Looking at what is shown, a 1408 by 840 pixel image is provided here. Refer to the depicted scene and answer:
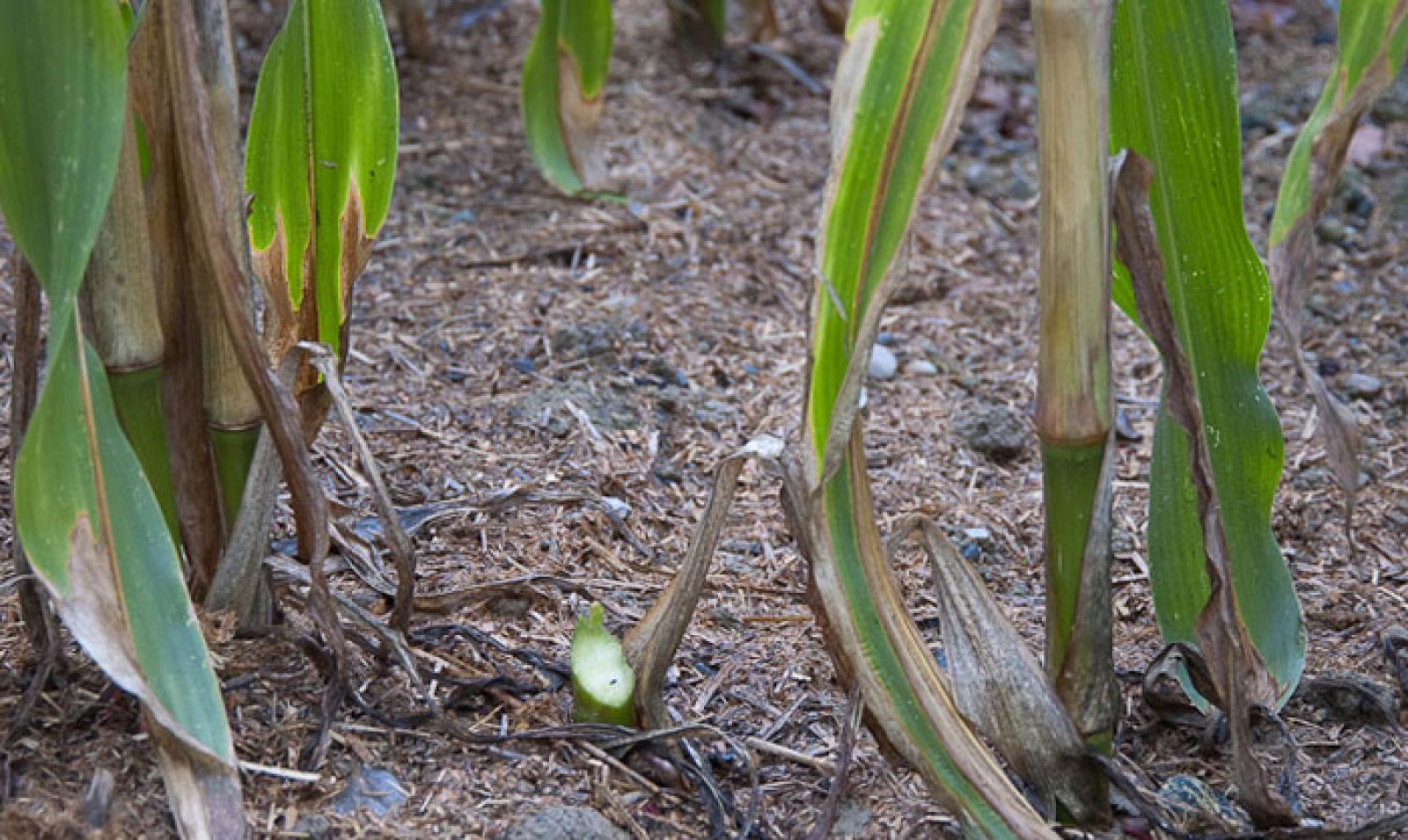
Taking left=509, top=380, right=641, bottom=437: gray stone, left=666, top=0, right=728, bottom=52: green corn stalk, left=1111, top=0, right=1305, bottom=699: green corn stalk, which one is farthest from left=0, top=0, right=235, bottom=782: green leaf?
left=666, top=0, right=728, bottom=52: green corn stalk

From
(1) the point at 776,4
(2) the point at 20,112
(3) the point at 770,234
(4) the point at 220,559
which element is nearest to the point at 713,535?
(4) the point at 220,559

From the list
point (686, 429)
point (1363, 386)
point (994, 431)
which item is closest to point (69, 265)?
point (686, 429)

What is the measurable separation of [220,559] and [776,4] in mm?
1953

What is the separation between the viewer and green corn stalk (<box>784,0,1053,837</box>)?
75 cm

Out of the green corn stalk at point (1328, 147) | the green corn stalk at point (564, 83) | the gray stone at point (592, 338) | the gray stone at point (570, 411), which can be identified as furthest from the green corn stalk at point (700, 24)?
the green corn stalk at point (1328, 147)

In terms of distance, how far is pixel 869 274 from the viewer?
766 millimetres

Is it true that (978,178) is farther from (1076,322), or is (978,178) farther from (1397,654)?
(1076,322)

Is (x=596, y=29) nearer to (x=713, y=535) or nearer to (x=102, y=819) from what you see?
(x=713, y=535)

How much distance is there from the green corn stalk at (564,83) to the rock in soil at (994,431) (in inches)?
25.6

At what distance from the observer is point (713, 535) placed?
0.90 m

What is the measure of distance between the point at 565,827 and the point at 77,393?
1.17ft

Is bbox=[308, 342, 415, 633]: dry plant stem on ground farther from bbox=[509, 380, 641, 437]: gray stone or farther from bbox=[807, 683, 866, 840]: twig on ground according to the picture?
bbox=[509, 380, 641, 437]: gray stone

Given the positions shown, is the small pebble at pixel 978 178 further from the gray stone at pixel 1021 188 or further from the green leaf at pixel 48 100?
the green leaf at pixel 48 100

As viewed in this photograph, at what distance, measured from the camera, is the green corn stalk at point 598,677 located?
93 centimetres
